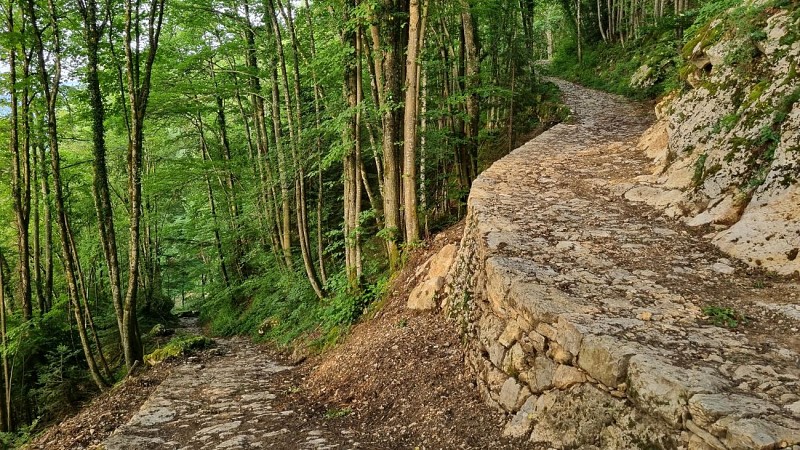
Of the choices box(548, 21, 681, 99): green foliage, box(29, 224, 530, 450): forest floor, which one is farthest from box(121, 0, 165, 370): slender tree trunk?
box(548, 21, 681, 99): green foliage

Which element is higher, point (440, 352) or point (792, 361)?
point (792, 361)

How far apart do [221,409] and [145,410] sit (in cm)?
108

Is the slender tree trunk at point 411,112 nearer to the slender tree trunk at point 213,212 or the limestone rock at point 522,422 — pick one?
the limestone rock at point 522,422

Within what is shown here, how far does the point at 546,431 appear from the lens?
11.0ft

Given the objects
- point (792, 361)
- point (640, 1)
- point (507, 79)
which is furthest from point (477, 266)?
point (640, 1)

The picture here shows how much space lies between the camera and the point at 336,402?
18.2 feet

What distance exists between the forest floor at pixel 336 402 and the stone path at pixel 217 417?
16 mm

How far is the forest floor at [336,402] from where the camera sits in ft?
14.0

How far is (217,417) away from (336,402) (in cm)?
148

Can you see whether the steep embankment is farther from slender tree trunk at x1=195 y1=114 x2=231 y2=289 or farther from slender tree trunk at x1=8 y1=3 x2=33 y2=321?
slender tree trunk at x1=195 y1=114 x2=231 y2=289

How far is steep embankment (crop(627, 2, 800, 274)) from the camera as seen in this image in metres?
4.38

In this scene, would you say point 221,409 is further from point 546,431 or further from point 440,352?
point 546,431

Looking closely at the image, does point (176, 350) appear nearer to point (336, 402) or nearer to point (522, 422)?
point (336, 402)

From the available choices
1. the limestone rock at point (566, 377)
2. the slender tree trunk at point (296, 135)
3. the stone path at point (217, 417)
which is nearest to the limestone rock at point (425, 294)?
the stone path at point (217, 417)
